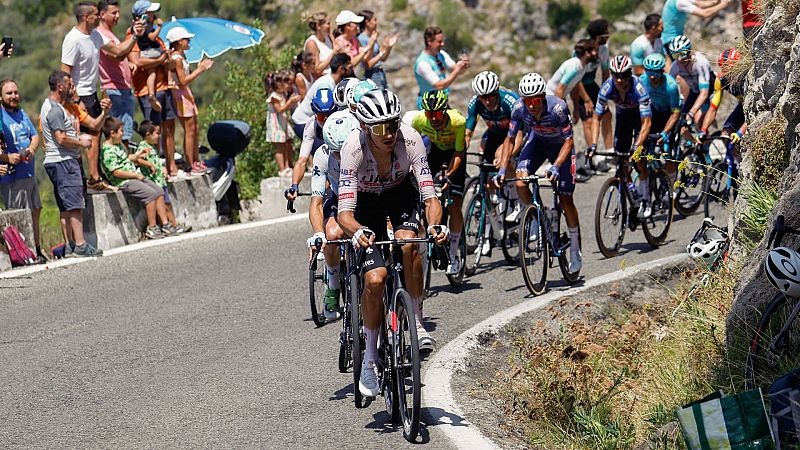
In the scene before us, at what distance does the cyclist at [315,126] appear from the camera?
10.7 metres

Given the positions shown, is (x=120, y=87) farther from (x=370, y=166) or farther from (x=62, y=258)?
(x=370, y=166)

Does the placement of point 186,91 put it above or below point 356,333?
above

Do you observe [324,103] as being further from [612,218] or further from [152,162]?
[152,162]

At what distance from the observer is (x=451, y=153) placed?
39.8ft

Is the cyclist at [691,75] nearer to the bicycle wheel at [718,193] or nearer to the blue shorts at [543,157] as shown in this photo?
the bicycle wheel at [718,193]

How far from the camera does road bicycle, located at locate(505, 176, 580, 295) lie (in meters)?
11.5

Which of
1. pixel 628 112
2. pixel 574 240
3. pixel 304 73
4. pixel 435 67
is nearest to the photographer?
pixel 574 240

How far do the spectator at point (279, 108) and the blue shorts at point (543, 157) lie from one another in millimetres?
5356

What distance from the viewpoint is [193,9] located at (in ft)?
197

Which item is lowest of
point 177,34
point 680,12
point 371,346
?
point 371,346

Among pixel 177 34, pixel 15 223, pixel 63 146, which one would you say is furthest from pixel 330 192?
pixel 177 34

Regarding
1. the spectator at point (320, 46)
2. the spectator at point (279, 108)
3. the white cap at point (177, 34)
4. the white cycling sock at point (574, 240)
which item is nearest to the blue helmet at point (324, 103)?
the white cycling sock at point (574, 240)

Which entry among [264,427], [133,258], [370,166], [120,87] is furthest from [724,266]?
[120,87]

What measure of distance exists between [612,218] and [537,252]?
6.96ft
